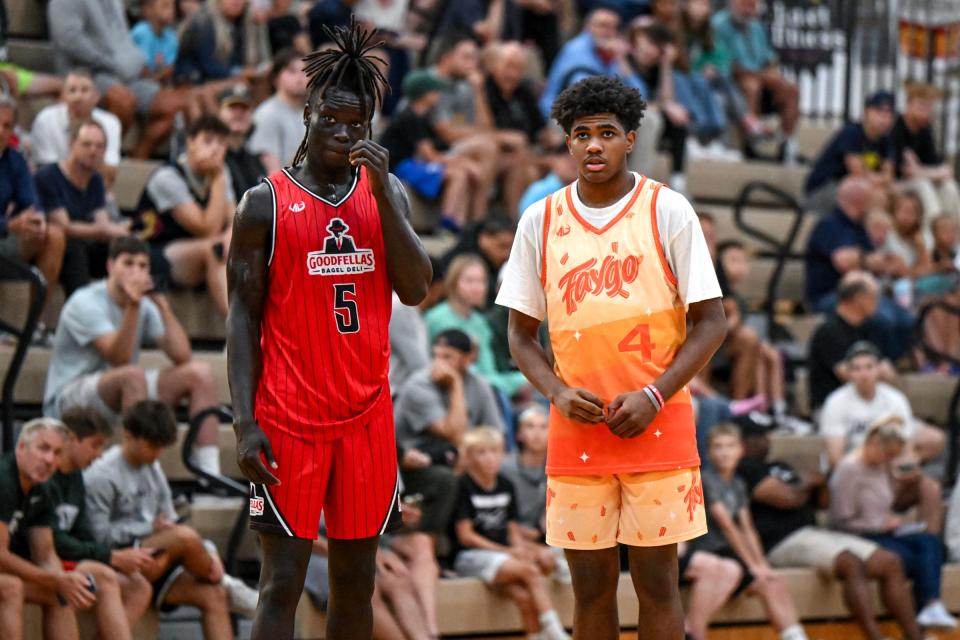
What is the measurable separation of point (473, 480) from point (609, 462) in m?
3.68

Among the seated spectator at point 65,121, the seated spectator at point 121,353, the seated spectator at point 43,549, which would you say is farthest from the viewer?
the seated spectator at point 65,121

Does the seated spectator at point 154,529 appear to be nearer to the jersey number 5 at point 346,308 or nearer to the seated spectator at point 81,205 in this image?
the seated spectator at point 81,205

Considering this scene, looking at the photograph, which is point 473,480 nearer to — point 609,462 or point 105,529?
point 105,529

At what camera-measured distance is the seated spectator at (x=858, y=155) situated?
13.2 meters

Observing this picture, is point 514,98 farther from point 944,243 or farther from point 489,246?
point 944,243

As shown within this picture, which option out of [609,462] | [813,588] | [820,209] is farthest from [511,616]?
[820,209]

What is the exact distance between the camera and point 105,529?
7387 millimetres

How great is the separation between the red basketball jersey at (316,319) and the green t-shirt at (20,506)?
8.43 ft

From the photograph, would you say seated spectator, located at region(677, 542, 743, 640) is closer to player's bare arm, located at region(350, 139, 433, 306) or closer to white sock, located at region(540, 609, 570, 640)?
white sock, located at region(540, 609, 570, 640)

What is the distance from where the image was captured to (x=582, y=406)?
4902 millimetres

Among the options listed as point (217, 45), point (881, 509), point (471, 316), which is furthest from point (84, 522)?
point (881, 509)

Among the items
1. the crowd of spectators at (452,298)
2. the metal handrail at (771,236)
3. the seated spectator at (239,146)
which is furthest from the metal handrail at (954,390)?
the seated spectator at (239,146)

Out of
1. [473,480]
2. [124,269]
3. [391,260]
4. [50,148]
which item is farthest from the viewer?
[50,148]

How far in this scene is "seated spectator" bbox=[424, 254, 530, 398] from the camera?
31.6 feet
